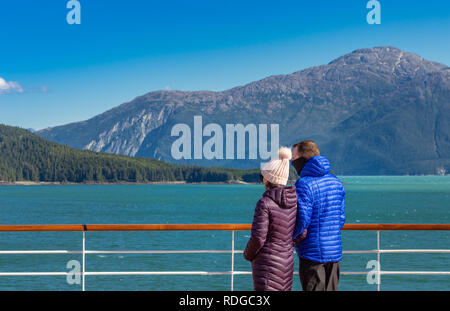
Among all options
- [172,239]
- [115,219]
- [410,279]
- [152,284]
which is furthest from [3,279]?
[115,219]

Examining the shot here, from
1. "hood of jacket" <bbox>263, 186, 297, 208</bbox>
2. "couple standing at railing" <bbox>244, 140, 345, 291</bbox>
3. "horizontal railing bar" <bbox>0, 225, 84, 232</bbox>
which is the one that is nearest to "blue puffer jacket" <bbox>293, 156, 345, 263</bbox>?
"couple standing at railing" <bbox>244, 140, 345, 291</bbox>

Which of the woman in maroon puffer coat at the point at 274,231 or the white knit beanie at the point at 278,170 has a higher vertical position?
the white knit beanie at the point at 278,170

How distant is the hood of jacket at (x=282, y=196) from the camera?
4.64m

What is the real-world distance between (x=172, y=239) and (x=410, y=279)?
29.1 metres

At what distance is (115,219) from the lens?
7669 centimetres

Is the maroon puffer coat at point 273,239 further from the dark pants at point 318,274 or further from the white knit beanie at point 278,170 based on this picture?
the dark pants at point 318,274

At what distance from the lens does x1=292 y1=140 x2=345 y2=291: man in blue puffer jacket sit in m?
5.01

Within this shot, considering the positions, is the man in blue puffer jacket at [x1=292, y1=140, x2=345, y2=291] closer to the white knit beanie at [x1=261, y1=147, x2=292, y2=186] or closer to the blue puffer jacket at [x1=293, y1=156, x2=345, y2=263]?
the blue puffer jacket at [x1=293, y1=156, x2=345, y2=263]

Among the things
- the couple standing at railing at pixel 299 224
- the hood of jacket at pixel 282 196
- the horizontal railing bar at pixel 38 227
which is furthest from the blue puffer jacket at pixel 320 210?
the horizontal railing bar at pixel 38 227

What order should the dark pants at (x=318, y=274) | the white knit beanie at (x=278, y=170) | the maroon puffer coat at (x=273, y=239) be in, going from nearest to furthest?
the maroon puffer coat at (x=273, y=239) → the white knit beanie at (x=278, y=170) → the dark pants at (x=318, y=274)

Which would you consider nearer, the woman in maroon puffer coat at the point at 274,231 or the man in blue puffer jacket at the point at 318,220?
the woman in maroon puffer coat at the point at 274,231

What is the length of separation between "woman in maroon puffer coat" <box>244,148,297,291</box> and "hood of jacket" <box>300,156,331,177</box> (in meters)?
0.33

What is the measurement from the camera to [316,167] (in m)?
5.00

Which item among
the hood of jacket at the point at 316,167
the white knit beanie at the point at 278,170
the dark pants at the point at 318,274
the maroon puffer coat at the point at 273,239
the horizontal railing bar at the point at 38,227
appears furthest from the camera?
the horizontal railing bar at the point at 38,227
